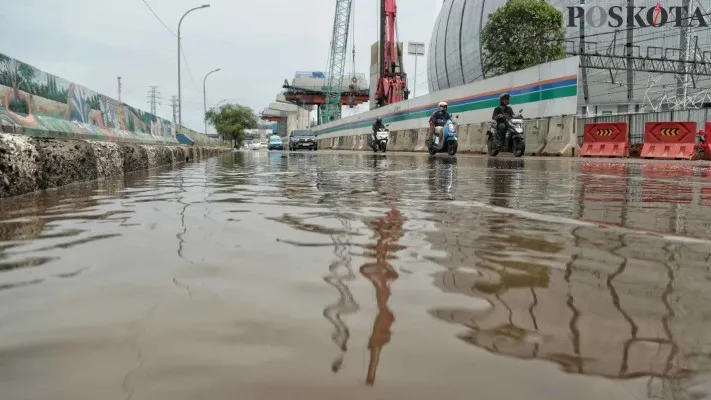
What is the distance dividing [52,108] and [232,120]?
7954 cm

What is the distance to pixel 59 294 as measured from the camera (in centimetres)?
162

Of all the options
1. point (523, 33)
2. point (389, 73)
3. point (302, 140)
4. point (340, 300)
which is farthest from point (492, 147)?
point (389, 73)

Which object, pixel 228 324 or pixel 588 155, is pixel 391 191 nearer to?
pixel 228 324

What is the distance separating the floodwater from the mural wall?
8.92 ft

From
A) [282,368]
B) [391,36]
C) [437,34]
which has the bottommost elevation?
[282,368]

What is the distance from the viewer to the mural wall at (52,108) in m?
5.32

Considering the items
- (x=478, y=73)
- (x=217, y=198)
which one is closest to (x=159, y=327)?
(x=217, y=198)

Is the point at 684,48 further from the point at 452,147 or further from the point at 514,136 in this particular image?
the point at 514,136

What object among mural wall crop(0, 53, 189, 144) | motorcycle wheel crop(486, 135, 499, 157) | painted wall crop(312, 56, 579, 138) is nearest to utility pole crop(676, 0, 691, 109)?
painted wall crop(312, 56, 579, 138)

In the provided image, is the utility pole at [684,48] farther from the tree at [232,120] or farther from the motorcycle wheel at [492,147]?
the tree at [232,120]

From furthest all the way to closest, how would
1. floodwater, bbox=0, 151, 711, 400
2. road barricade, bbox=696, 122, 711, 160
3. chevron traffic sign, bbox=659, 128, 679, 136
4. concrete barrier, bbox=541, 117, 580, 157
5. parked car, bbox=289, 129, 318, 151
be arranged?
parked car, bbox=289, 129, 318, 151 < concrete barrier, bbox=541, 117, 580, 157 < chevron traffic sign, bbox=659, 128, 679, 136 < road barricade, bbox=696, 122, 711, 160 < floodwater, bbox=0, 151, 711, 400

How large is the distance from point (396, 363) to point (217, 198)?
11.4 ft

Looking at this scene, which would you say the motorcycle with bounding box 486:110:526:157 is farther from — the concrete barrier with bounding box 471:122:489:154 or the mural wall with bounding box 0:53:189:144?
the mural wall with bounding box 0:53:189:144

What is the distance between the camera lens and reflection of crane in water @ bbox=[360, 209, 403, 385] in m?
1.19
